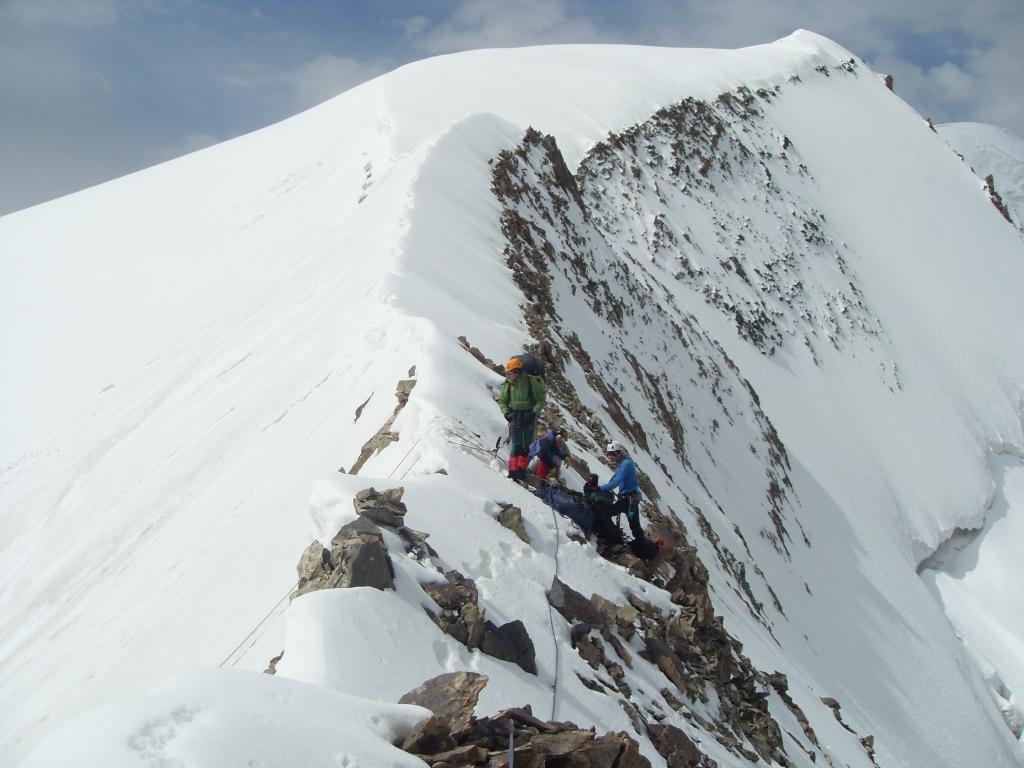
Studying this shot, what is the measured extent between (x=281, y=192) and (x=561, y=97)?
1696cm

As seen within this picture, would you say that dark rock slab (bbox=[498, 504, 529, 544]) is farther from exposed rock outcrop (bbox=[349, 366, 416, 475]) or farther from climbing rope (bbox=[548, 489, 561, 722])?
exposed rock outcrop (bbox=[349, 366, 416, 475])

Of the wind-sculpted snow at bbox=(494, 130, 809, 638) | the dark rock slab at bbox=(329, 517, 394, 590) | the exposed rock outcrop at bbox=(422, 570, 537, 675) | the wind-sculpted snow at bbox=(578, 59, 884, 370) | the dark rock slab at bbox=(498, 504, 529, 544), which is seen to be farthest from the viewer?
the wind-sculpted snow at bbox=(578, 59, 884, 370)

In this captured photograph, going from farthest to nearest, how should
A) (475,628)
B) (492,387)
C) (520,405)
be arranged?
1. (492,387)
2. (520,405)
3. (475,628)

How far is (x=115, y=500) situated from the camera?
1200cm

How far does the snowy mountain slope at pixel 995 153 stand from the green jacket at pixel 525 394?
10852 centimetres

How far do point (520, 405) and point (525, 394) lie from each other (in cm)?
18

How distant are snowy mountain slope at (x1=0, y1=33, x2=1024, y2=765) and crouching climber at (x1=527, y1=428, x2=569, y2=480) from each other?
0.64 meters

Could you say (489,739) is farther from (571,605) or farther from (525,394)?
(525,394)

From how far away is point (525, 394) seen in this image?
8953mm

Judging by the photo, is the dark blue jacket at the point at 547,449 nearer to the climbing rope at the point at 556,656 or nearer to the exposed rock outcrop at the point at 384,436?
the climbing rope at the point at 556,656

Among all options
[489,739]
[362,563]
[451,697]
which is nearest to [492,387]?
[362,563]

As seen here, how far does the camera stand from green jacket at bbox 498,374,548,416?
8.91m

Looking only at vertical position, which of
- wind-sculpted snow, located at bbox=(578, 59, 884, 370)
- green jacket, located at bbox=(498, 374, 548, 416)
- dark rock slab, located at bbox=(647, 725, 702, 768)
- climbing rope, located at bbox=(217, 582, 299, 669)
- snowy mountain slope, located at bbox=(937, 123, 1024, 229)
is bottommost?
climbing rope, located at bbox=(217, 582, 299, 669)

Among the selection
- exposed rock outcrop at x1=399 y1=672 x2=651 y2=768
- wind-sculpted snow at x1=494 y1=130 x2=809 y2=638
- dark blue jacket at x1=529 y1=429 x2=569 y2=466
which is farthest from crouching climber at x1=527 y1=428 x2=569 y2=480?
exposed rock outcrop at x1=399 y1=672 x2=651 y2=768
